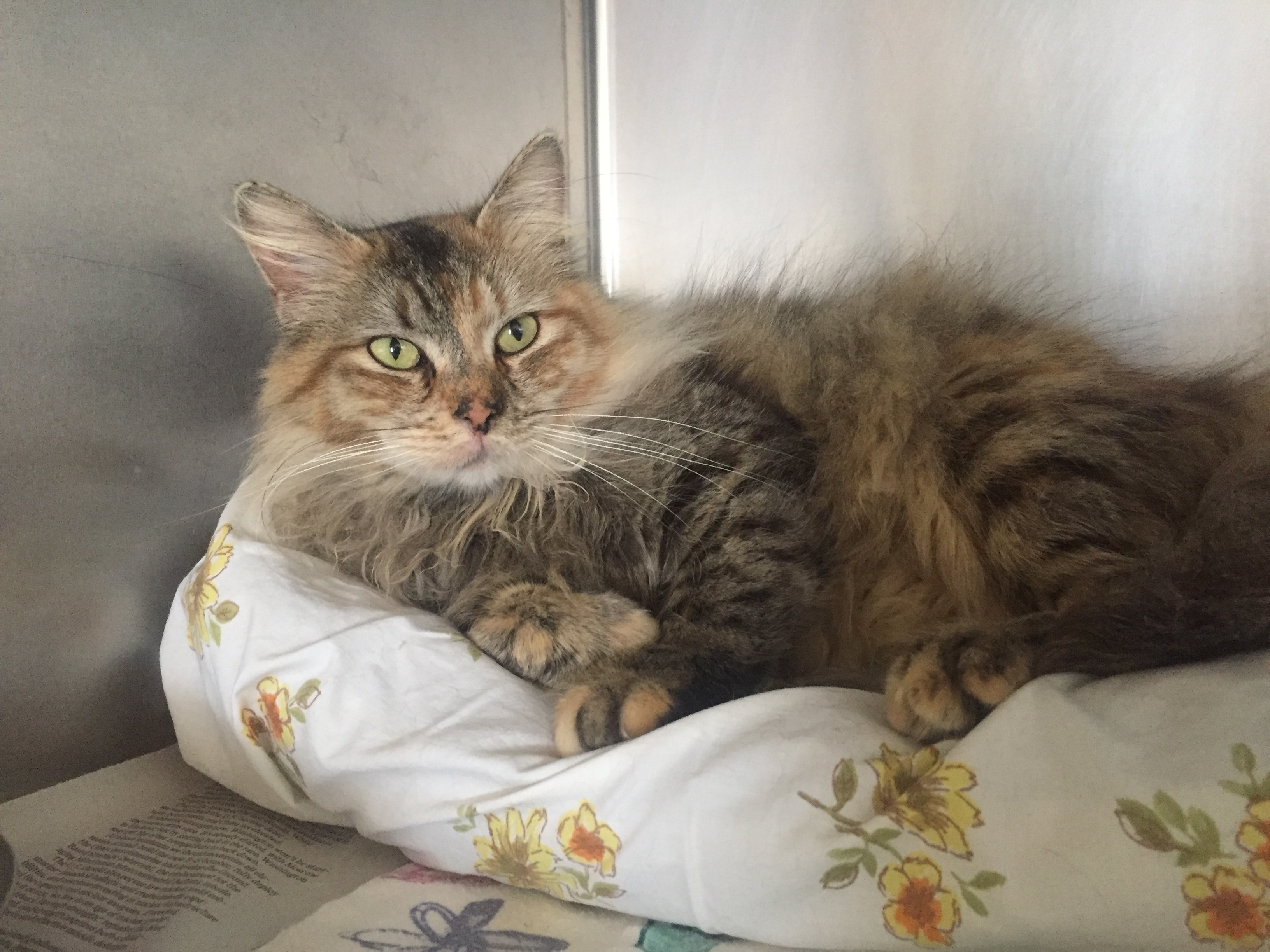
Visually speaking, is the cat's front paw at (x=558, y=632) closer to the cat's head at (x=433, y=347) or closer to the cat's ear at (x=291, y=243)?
the cat's head at (x=433, y=347)

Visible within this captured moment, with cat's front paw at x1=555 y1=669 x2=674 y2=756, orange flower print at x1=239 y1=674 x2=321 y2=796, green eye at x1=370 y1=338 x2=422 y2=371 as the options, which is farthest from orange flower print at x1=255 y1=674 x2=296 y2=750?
green eye at x1=370 y1=338 x2=422 y2=371

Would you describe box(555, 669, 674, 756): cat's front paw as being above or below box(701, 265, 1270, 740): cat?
below

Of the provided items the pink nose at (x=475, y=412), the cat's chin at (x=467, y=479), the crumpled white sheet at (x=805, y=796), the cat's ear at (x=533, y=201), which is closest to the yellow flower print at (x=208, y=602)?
the crumpled white sheet at (x=805, y=796)

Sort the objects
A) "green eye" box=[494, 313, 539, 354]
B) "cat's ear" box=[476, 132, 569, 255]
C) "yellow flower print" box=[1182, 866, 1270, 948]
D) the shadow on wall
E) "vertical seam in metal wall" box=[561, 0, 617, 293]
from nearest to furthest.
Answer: "yellow flower print" box=[1182, 866, 1270, 948] → the shadow on wall → "green eye" box=[494, 313, 539, 354] → "cat's ear" box=[476, 132, 569, 255] → "vertical seam in metal wall" box=[561, 0, 617, 293]

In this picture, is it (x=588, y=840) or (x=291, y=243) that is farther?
(x=291, y=243)

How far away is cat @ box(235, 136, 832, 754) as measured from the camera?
1.14 metres

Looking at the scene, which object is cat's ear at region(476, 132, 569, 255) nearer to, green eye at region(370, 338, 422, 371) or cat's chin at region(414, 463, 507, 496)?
green eye at region(370, 338, 422, 371)

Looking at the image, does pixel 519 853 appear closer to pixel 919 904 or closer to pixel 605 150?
pixel 919 904

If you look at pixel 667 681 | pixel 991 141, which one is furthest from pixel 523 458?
pixel 991 141

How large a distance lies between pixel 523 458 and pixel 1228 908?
100cm

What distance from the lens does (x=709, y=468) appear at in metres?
1.25

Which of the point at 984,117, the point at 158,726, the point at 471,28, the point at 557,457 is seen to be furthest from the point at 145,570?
the point at 984,117

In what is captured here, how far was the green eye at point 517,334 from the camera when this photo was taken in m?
1.33

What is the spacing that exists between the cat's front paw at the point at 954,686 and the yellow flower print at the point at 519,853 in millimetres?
436
